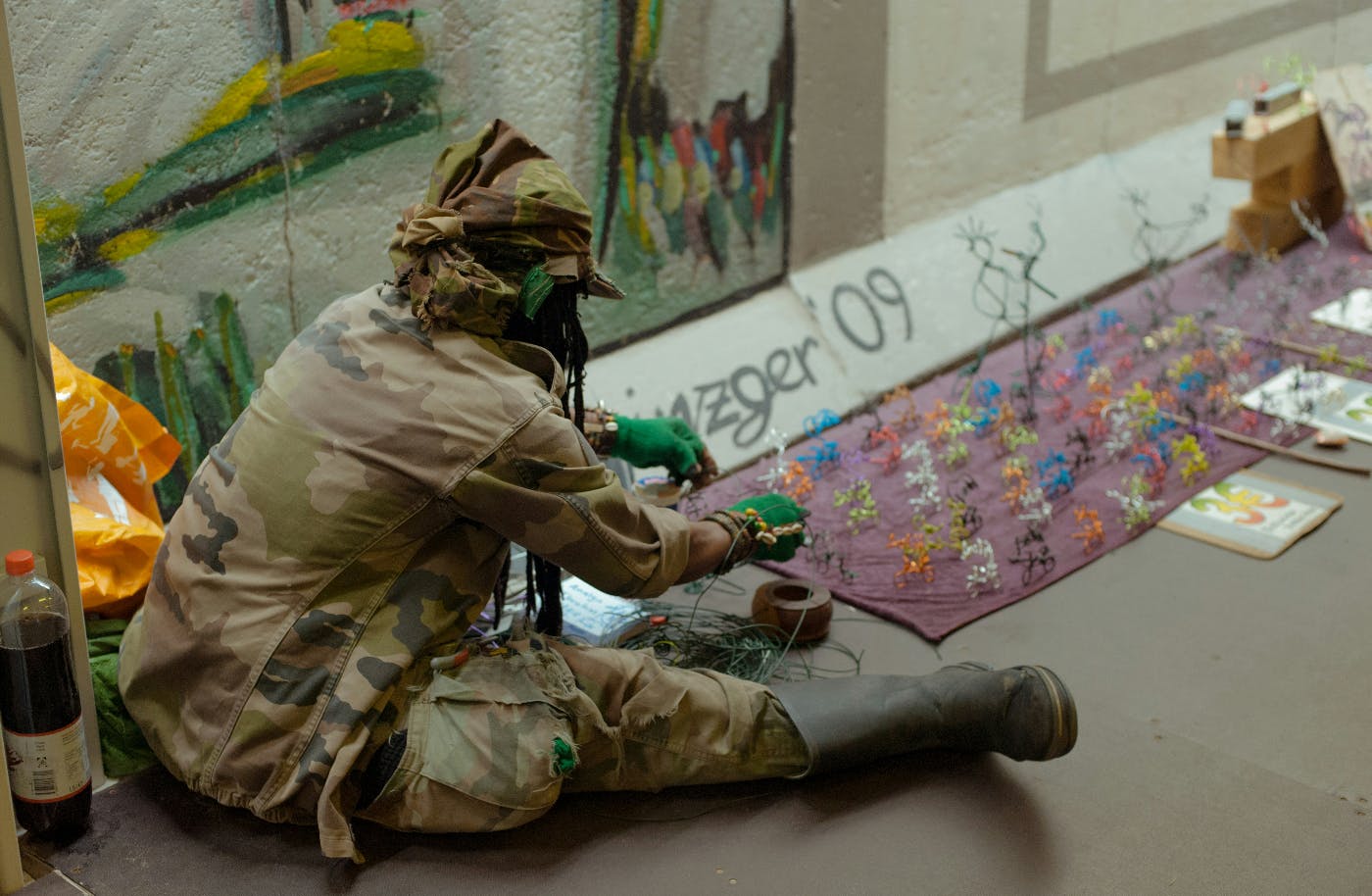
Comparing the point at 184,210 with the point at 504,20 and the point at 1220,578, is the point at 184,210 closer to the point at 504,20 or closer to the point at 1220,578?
the point at 504,20

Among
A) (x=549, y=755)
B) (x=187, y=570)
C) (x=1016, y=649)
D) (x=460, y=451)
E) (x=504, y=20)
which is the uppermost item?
(x=504, y=20)

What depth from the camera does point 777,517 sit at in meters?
3.96

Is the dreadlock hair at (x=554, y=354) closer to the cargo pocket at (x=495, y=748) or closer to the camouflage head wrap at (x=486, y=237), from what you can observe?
the camouflage head wrap at (x=486, y=237)

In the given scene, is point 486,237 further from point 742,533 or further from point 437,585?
point 742,533

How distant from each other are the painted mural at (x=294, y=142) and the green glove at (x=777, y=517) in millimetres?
1564

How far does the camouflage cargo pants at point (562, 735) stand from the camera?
330 centimetres

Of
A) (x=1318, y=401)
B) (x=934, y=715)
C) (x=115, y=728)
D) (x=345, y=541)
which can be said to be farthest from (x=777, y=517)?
(x=1318, y=401)

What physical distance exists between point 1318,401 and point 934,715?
291 centimetres

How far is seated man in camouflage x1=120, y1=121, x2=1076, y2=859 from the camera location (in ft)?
10.7

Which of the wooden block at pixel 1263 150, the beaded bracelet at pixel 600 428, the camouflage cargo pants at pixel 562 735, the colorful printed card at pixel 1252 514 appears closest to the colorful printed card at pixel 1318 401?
the colorful printed card at pixel 1252 514

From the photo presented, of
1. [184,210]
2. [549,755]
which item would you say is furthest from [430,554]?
[184,210]

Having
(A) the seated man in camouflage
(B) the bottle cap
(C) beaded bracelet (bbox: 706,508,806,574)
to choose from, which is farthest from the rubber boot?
(B) the bottle cap

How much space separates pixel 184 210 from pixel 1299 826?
3279 mm

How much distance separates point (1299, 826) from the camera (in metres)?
3.48
